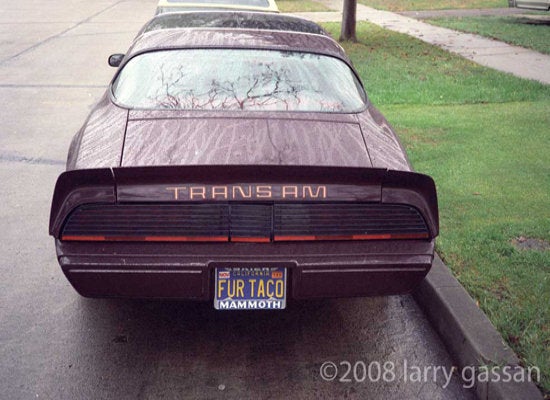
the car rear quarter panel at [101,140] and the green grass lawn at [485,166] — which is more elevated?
the car rear quarter panel at [101,140]

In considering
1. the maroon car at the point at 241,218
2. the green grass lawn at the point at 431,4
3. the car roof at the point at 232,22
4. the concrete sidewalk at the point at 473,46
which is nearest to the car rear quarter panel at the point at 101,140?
the maroon car at the point at 241,218

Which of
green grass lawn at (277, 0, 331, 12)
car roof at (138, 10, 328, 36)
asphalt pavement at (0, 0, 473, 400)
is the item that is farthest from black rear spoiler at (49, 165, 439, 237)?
green grass lawn at (277, 0, 331, 12)

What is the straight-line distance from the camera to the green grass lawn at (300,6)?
852 inches

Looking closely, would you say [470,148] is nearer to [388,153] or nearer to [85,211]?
[388,153]

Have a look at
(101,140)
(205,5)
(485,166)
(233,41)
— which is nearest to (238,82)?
(233,41)

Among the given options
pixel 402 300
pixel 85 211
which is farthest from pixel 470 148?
pixel 85 211

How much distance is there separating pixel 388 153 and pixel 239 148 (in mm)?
837

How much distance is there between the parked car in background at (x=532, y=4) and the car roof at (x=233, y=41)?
15.1 metres

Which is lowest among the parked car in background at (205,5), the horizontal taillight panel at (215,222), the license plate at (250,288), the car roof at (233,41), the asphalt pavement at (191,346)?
the parked car in background at (205,5)

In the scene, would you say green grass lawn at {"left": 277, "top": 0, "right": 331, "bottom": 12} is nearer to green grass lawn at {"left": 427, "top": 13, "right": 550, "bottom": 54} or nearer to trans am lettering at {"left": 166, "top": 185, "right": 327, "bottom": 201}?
green grass lawn at {"left": 427, "top": 13, "right": 550, "bottom": 54}

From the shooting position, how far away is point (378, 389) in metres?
3.62

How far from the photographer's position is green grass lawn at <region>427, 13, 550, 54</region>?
14.9 metres

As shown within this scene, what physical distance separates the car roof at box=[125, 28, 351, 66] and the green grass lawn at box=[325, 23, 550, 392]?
163 centimetres

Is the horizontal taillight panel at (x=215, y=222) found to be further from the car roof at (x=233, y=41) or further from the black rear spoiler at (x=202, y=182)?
the car roof at (x=233, y=41)
